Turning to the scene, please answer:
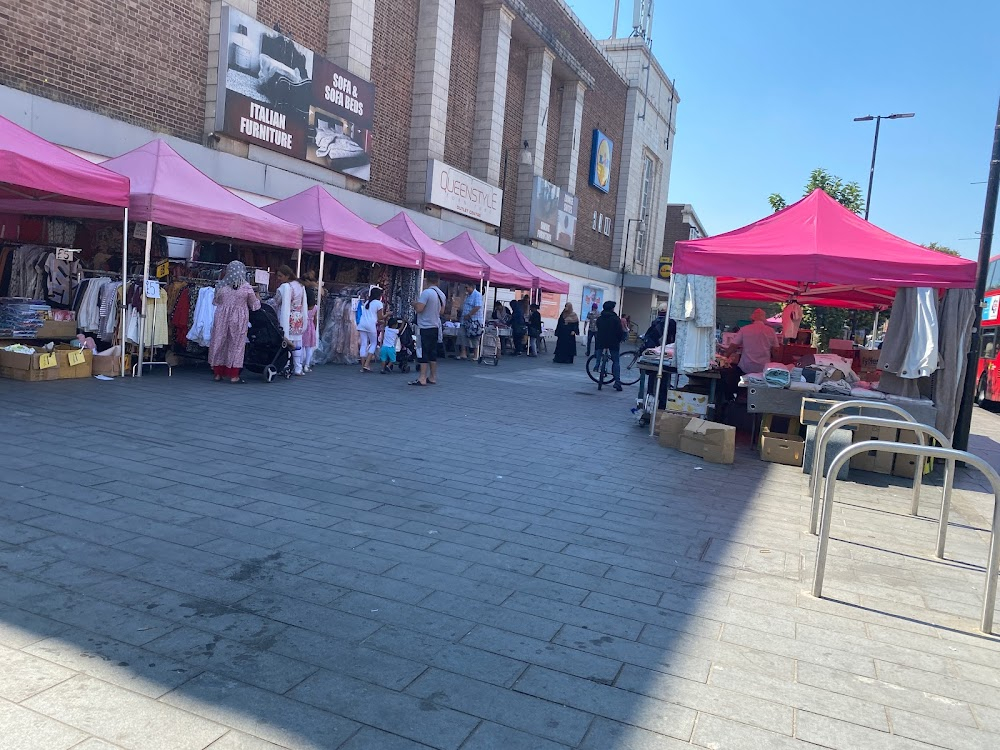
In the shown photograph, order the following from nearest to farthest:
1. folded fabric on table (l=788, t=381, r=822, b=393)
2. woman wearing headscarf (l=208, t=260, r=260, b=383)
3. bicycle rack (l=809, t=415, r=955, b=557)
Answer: bicycle rack (l=809, t=415, r=955, b=557) < folded fabric on table (l=788, t=381, r=822, b=393) < woman wearing headscarf (l=208, t=260, r=260, b=383)

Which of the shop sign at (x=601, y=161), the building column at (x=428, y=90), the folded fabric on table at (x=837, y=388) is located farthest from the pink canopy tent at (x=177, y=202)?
the shop sign at (x=601, y=161)

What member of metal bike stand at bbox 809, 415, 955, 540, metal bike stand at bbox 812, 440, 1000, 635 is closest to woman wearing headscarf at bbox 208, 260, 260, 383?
metal bike stand at bbox 809, 415, 955, 540

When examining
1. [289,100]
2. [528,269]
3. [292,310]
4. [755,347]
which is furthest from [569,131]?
[755,347]

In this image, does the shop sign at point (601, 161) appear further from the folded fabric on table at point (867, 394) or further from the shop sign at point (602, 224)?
the folded fabric on table at point (867, 394)

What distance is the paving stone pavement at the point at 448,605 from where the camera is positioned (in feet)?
9.11

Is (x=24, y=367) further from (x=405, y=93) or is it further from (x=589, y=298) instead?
(x=589, y=298)

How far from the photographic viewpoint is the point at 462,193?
2280 cm

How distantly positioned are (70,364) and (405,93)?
45.3 feet

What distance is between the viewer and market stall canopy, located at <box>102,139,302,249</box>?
9984mm

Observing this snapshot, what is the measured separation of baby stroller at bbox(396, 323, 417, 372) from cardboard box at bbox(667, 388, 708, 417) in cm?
643

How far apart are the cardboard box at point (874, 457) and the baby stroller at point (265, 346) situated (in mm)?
8249

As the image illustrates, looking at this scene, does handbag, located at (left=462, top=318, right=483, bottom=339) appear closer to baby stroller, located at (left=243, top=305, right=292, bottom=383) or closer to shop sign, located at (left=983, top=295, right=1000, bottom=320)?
baby stroller, located at (left=243, top=305, right=292, bottom=383)

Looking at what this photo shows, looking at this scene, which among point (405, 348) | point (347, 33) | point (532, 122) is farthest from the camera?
point (532, 122)

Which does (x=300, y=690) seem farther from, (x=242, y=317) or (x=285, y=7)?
(x=285, y=7)
